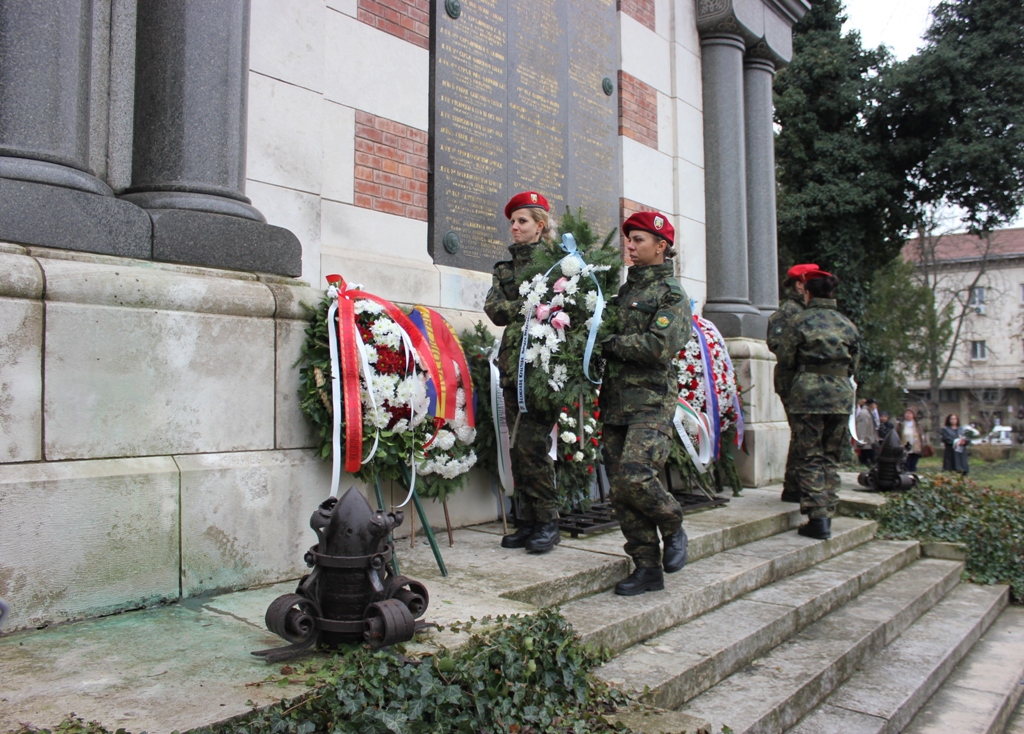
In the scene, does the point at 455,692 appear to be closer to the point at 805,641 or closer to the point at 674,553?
the point at 674,553

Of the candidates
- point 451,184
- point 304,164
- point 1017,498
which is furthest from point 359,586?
point 1017,498

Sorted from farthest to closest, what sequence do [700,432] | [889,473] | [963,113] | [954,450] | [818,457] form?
[954,450], [963,113], [889,473], [700,432], [818,457]

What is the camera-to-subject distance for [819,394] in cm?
614

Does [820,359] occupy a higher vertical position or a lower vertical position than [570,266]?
lower

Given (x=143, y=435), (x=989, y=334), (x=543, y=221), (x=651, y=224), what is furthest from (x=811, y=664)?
(x=989, y=334)

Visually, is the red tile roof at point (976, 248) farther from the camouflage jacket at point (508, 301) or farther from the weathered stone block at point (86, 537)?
the weathered stone block at point (86, 537)

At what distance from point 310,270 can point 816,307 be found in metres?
3.96

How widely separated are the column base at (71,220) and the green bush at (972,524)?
630 centimetres

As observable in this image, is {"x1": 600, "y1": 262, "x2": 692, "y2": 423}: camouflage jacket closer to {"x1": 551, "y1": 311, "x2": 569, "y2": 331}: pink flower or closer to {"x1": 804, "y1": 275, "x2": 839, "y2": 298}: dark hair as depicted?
{"x1": 551, "y1": 311, "x2": 569, "y2": 331}: pink flower

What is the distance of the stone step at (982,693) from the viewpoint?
386cm

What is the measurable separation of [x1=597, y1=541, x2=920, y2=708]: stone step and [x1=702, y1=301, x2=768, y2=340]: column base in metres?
3.29

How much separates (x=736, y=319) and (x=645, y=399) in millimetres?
4695

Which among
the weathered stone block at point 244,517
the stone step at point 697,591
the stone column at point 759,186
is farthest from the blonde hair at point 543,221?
the stone column at point 759,186

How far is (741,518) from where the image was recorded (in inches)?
236
